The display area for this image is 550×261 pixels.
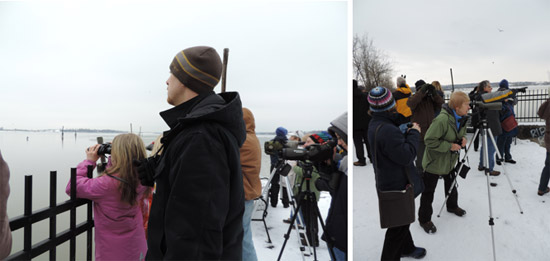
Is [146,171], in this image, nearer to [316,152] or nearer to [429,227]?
[316,152]

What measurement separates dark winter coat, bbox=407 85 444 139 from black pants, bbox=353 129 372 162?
265 millimetres

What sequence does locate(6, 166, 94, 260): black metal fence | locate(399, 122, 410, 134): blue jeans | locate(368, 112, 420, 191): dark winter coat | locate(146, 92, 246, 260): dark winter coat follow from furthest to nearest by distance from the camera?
locate(399, 122, 410, 134): blue jeans, locate(368, 112, 420, 191): dark winter coat, locate(6, 166, 94, 260): black metal fence, locate(146, 92, 246, 260): dark winter coat

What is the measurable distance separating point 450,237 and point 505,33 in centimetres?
105

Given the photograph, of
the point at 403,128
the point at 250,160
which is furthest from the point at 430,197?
the point at 250,160

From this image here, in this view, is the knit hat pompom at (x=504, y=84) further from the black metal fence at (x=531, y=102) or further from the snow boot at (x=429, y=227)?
the snow boot at (x=429, y=227)

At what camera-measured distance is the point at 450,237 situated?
5.10ft

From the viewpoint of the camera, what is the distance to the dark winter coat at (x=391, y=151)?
125 centimetres

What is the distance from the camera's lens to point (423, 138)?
66.2 inches

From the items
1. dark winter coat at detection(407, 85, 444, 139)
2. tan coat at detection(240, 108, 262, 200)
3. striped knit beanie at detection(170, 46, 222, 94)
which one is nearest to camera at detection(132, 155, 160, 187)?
striped knit beanie at detection(170, 46, 222, 94)

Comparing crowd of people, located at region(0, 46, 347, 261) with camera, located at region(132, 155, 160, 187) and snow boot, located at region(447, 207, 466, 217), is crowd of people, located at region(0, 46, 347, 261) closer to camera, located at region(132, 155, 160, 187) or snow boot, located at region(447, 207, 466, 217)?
camera, located at region(132, 155, 160, 187)

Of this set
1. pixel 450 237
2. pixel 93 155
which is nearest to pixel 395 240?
pixel 450 237

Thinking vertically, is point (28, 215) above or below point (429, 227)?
above

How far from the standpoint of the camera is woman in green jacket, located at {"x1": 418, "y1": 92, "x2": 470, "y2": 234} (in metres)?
1.58

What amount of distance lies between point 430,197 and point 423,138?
318 millimetres
